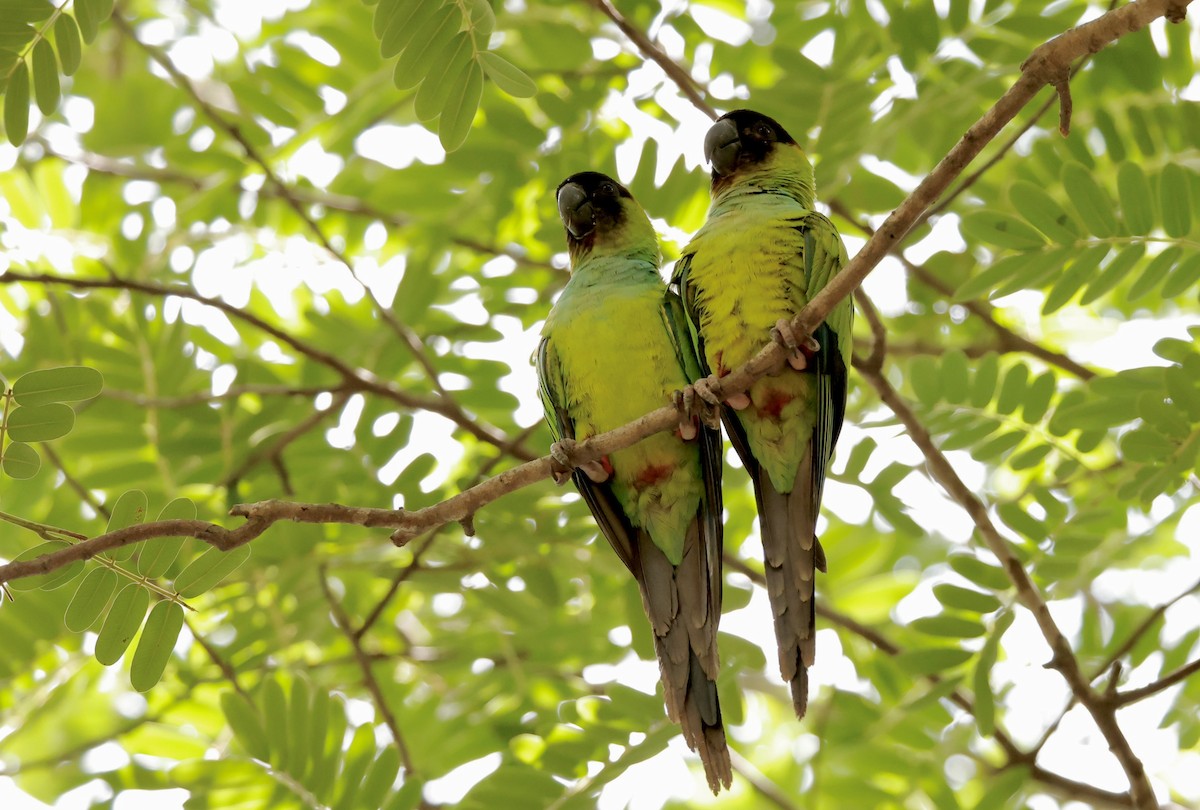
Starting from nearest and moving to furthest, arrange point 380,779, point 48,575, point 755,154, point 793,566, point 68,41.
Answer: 1. point 48,575
2. point 68,41
3. point 793,566
4. point 380,779
5. point 755,154

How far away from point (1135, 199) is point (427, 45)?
2131mm

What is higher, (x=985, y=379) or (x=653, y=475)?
(x=985, y=379)

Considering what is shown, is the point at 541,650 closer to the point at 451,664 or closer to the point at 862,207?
the point at 451,664

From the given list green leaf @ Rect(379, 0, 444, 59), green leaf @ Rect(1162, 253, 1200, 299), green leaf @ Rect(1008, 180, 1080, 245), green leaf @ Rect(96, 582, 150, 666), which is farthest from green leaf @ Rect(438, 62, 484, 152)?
green leaf @ Rect(1162, 253, 1200, 299)

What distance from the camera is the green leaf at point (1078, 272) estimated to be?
342 cm

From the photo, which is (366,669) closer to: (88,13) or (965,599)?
(965,599)

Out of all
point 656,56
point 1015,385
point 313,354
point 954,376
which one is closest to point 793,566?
point 954,376

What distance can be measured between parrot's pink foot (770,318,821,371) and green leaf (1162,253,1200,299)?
43.8 inches

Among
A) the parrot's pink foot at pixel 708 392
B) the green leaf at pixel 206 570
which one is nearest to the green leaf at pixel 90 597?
the green leaf at pixel 206 570

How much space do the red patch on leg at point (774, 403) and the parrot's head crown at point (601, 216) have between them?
3.18 ft

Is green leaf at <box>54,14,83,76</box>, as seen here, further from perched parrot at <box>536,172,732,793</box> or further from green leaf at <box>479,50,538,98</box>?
perched parrot at <box>536,172,732,793</box>

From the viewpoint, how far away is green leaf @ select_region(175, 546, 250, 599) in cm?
268

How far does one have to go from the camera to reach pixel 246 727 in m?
3.52

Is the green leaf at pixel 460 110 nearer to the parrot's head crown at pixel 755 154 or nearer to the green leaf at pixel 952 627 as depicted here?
the parrot's head crown at pixel 755 154
